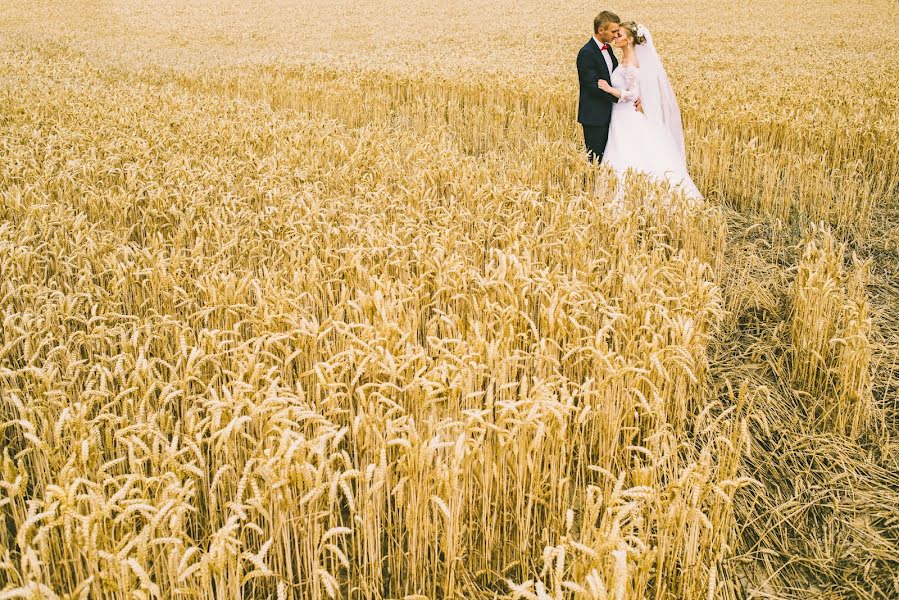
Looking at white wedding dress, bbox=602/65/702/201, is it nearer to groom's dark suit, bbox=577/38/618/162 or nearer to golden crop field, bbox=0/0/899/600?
groom's dark suit, bbox=577/38/618/162

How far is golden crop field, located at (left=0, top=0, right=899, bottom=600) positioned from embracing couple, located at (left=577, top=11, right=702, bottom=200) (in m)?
0.51

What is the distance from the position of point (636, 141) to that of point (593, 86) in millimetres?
635

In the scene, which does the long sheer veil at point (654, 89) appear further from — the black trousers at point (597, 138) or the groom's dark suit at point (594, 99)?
the black trousers at point (597, 138)

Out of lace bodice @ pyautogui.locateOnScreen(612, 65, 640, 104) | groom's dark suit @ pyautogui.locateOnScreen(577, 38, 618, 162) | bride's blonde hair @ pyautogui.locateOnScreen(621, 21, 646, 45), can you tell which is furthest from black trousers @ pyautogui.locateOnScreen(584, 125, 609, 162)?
bride's blonde hair @ pyautogui.locateOnScreen(621, 21, 646, 45)

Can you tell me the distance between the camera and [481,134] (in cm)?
870

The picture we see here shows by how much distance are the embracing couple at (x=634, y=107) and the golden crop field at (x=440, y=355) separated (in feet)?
1.68

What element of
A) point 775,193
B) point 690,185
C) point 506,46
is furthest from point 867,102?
point 506,46

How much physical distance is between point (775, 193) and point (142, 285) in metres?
5.29

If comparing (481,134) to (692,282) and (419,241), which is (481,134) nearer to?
(419,241)

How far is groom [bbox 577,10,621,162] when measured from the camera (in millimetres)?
5891

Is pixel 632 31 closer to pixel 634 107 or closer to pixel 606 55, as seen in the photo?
pixel 606 55

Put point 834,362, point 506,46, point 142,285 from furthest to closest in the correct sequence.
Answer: point 506,46 → point 142,285 → point 834,362

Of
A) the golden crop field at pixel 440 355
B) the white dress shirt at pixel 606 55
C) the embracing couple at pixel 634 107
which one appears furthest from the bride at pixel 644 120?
the golden crop field at pixel 440 355

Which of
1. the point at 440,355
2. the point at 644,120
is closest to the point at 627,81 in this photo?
the point at 644,120
